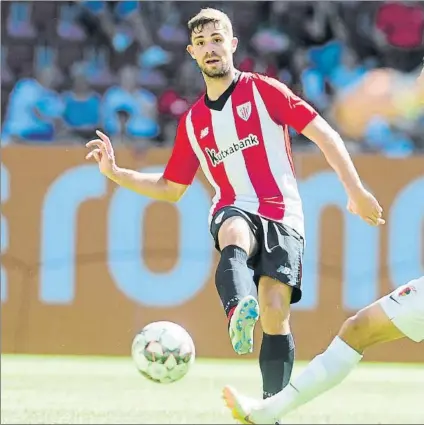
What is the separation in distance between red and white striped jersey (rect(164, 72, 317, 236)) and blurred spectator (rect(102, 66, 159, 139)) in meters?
7.02

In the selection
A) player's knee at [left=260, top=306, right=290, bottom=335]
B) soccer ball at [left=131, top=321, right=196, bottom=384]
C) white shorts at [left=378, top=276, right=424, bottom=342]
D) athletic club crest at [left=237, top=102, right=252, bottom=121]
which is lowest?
soccer ball at [left=131, top=321, right=196, bottom=384]

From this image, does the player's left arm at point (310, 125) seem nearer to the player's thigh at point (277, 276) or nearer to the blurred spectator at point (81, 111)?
the player's thigh at point (277, 276)

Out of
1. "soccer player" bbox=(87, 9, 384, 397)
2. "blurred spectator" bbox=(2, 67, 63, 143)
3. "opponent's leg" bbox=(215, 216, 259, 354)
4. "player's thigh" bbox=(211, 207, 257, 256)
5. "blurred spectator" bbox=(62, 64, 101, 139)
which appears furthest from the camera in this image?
"blurred spectator" bbox=(62, 64, 101, 139)

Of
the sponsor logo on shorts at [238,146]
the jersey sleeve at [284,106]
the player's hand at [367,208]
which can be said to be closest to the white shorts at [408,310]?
the player's hand at [367,208]

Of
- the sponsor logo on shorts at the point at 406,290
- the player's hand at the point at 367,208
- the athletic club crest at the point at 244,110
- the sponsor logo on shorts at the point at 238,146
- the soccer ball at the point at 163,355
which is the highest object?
the athletic club crest at the point at 244,110

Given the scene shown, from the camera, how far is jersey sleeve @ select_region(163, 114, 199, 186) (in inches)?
248

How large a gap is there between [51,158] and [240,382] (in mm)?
3384

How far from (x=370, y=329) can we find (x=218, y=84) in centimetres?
168

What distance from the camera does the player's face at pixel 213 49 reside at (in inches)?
229

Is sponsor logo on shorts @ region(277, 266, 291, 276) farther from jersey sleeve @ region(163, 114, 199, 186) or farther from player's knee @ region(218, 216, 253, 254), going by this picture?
jersey sleeve @ region(163, 114, 199, 186)

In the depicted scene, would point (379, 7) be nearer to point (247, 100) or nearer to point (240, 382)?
point (240, 382)

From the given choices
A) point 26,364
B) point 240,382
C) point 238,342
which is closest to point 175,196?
point 238,342

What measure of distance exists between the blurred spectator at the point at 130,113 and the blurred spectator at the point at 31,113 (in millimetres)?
571

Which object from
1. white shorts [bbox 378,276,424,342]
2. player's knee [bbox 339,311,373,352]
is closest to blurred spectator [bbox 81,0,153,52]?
player's knee [bbox 339,311,373,352]
